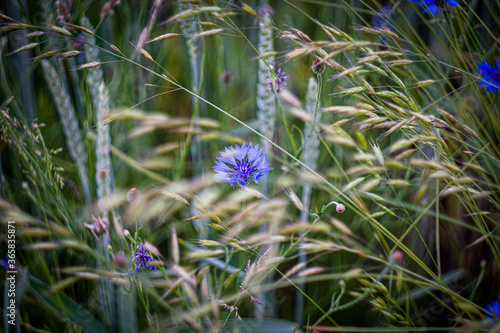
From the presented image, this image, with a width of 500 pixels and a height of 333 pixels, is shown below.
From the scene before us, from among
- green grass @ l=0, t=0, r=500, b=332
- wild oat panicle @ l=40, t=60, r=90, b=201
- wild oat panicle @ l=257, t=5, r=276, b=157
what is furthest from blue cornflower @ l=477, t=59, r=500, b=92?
wild oat panicle @ l=40, t=60, r=90, b=201

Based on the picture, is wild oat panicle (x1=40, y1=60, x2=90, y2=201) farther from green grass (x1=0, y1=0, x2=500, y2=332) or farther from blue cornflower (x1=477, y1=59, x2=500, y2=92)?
blue cornflower (x1=477, y1=59, x2=500, y2=92)

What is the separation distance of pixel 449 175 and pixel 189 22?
0.53m

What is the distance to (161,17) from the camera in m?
1.05

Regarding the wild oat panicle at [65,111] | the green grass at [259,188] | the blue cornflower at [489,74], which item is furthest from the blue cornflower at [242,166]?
the blue cornflower at [489,74]

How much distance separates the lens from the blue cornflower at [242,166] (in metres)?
0.58

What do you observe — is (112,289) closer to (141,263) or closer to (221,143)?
(141,263)

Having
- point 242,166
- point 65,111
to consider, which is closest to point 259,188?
point 242,166

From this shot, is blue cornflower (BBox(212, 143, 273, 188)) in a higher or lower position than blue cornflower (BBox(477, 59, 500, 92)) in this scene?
lower

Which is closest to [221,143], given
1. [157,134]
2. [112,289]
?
[157,134]

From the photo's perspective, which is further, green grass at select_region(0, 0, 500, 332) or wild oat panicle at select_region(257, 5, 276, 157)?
wild oat panicle at select_region(257, 5, 276, 157)

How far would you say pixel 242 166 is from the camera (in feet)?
1.96

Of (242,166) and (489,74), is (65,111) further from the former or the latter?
(489,74)

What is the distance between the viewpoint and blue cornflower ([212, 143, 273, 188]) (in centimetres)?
58

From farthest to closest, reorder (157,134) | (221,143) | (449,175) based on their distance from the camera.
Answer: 1. (157,134)
2. (221,143)
3. (449,175)
